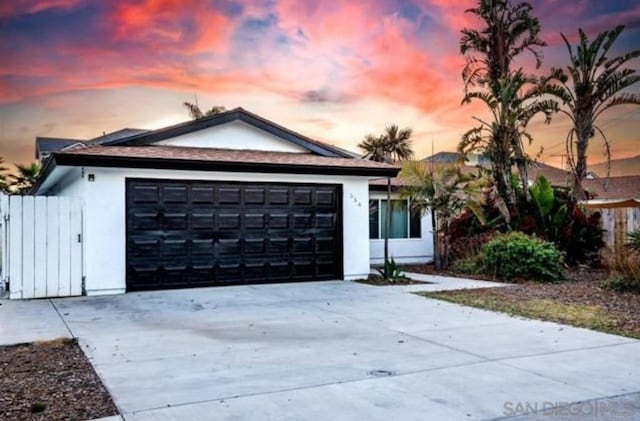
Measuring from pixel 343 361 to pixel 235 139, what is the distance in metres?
9.24

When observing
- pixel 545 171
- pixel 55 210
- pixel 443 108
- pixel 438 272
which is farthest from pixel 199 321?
pixel 545 171

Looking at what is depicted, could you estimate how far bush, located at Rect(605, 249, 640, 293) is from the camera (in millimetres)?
11414

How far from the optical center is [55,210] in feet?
38.0

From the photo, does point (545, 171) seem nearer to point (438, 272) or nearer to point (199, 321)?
point (438, 272)

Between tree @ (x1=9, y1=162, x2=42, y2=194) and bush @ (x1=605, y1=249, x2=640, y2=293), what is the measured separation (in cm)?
2802

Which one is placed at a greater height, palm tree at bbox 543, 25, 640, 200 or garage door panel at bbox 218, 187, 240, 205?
palm tree at bbox 543, 25, 640, 200

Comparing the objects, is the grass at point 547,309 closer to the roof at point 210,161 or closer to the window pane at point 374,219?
the roof at point 210,161

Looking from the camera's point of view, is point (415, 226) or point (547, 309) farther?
point (415, 226)

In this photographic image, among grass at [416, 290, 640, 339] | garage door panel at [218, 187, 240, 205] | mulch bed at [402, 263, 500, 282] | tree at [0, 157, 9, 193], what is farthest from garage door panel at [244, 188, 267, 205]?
tree at [0, 157, 9, 193]

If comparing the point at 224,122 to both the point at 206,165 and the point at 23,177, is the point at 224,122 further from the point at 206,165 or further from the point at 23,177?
the point at 23,177

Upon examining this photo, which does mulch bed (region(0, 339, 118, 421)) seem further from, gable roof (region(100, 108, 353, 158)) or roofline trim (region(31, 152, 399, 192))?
gable roof (region(100, 108, 353, 158))

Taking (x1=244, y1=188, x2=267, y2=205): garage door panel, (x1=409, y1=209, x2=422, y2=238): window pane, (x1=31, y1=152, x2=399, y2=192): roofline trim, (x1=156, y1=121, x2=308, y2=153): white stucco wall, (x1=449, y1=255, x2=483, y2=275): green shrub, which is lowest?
(x1=449, y1=255, x2=483, y2=275): green shrub

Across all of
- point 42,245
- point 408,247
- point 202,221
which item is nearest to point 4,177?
point 42,245

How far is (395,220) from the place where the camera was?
18.9 m
